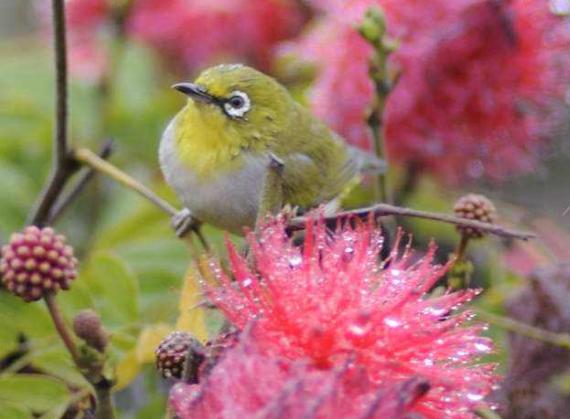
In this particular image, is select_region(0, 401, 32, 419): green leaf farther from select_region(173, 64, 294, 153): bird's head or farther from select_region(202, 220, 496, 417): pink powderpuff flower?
select_region(173, 64, 294, 153): bird's head

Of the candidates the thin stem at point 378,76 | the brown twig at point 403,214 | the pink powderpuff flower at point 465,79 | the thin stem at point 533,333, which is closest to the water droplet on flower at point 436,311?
the brown twig at point 403,214

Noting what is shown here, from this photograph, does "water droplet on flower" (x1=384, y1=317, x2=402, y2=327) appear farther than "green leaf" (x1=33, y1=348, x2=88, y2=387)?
No

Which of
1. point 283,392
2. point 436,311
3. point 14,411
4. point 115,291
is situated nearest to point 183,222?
point 115,291

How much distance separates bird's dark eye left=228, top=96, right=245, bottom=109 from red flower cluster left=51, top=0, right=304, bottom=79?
2.58 feet

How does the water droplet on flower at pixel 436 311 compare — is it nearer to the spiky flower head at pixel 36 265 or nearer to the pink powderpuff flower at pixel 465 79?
the spiky flower head at pixel 36 265

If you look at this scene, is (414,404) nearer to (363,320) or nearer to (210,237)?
(363,320)

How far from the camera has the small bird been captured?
80.6 inches

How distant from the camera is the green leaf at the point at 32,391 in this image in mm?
1612

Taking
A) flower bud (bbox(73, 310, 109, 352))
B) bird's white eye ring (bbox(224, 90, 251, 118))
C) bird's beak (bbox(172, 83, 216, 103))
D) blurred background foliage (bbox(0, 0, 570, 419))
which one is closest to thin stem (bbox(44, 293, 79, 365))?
flower bud (bbox(73, 310, 109, 352))

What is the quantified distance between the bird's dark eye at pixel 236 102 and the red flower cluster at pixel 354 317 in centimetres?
99

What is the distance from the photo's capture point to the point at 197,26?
9.87 feet

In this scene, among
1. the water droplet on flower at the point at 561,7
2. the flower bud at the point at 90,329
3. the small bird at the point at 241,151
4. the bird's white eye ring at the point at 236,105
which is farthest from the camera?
the bird's white eye ring at the point at 236,105

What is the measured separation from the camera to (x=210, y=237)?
2.24 m

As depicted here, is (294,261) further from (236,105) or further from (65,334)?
(236,105)
